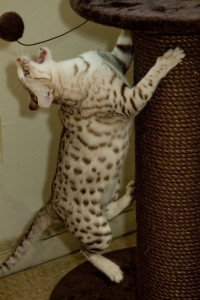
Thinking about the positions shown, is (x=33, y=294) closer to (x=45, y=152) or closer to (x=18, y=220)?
(x=18, y=220)

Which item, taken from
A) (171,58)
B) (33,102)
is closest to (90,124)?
(33,102)

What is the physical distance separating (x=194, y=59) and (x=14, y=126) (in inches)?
31.2

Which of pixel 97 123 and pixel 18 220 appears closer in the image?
pixel 97 123

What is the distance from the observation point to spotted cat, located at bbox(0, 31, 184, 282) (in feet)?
5.27

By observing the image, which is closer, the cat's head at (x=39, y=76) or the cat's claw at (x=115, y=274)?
the cat's head at (x=39, y=76)

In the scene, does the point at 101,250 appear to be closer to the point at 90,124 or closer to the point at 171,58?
the point at 90,124

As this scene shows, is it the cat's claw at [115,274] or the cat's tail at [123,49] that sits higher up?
the cat's tail at [123,49]

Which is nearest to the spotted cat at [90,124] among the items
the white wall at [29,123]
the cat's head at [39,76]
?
the cat's head at [39,76]

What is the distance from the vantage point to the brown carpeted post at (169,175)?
159 cm

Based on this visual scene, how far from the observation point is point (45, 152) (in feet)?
7.39

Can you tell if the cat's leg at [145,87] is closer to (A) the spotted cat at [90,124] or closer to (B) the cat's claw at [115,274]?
(A) the spotted cat at [90,124]

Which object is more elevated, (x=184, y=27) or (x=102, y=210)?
(x=184, y=27)

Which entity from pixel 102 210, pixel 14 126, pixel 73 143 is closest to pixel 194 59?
pixel 73 143

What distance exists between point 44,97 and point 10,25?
199 millimetres
